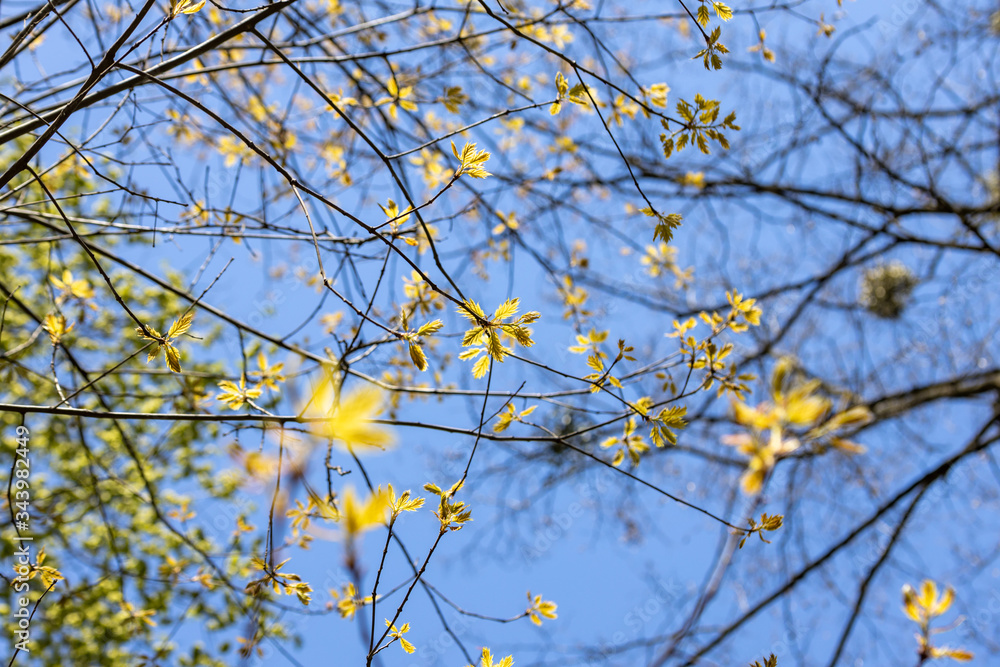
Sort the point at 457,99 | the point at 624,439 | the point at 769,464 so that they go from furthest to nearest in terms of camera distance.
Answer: the point at 457,99
the point at 624,439
the point at 769,464

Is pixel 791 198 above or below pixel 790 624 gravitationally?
above

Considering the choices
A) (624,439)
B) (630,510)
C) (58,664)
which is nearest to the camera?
(624,439)

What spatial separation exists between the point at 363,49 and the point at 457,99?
135 centimetres

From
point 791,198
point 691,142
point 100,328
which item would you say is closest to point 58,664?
point 100,328

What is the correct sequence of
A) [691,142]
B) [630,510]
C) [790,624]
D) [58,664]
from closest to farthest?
1. [691,142]
2. [790,624]
3. [58,664]
4. [630,510]

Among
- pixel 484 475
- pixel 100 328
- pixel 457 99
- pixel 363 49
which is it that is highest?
pixel 100 328

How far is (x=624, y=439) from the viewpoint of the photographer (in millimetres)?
1601

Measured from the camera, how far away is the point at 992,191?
4.45 meters

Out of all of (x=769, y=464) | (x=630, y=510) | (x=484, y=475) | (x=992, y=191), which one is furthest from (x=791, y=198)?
(x=769, y=464)

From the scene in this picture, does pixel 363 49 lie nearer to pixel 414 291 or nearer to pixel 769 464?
pixel 414 291

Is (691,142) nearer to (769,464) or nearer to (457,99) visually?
(457,99)

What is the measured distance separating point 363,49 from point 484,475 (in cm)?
311

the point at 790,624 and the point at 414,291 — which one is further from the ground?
the point at 414,291

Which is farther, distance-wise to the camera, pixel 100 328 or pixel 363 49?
pixel 100 328
